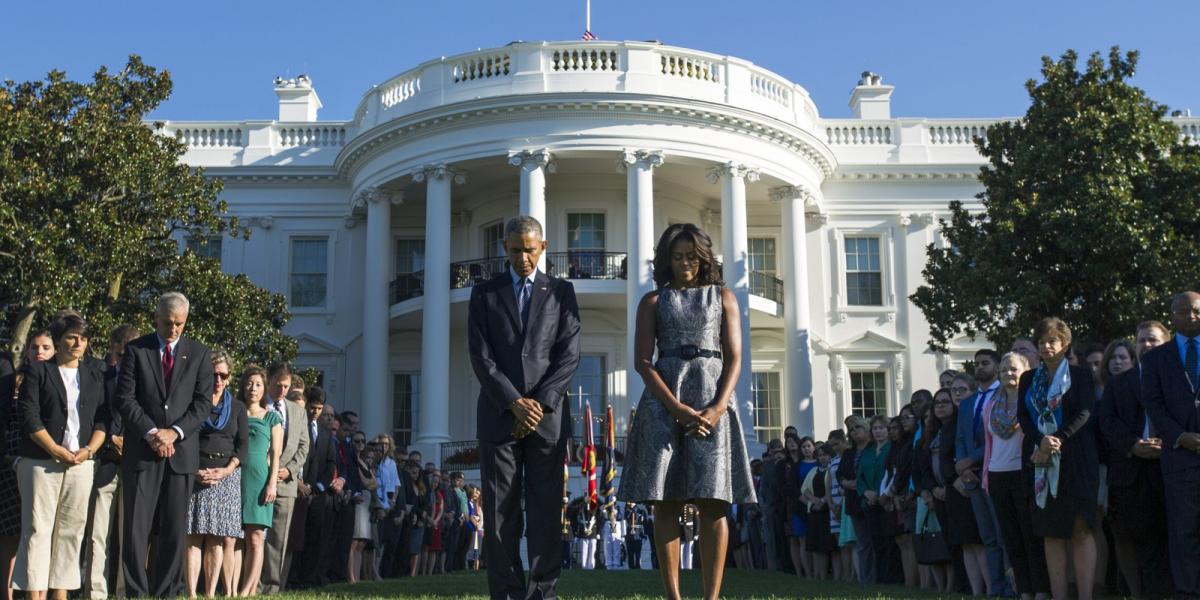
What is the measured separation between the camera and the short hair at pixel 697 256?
6539 millimetres

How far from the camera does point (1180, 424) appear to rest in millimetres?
7926

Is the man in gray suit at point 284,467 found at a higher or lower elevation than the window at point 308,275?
lower

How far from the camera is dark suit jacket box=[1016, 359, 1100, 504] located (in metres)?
8.14

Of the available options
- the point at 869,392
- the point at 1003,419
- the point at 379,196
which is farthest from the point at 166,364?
the point at 869,392

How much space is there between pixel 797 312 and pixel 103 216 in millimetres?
16575

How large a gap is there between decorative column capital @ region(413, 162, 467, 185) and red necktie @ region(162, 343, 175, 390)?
70.3ft

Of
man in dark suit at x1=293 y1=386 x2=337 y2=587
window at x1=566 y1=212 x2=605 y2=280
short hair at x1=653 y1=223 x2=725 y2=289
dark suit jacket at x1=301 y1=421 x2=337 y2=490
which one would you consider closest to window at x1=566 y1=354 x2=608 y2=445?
window at x1=566 y1=212 x2=605 y2=280

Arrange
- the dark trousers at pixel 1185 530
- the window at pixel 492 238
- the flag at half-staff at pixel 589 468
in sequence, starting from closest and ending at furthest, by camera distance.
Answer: the dark trousers at pixel 1185 530, the flag at half-staff at pixel 589 468, the window at pixel 492 238

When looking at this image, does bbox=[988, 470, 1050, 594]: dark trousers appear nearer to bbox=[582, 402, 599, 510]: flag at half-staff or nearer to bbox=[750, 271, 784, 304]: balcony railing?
bbox=[582, 402, 599, 510]: flag at half-staff

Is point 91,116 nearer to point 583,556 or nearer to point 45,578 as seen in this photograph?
point 583,556

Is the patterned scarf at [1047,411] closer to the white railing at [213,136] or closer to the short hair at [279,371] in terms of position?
the short hair at [279,371]

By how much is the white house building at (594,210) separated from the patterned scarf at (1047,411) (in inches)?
763

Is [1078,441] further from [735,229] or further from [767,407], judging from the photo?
Answer: [767,407]

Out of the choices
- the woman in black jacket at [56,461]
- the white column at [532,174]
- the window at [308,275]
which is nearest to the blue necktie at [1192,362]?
the woman in black jacket at [56,461]
